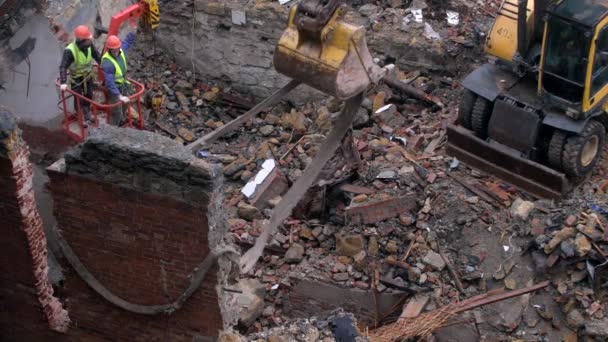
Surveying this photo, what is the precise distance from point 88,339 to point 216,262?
1835 mm

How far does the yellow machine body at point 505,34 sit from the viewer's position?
36.3 ft

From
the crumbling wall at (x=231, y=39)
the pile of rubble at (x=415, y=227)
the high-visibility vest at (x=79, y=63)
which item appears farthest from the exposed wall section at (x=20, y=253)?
the crumbling wall at (x=231, y=39)

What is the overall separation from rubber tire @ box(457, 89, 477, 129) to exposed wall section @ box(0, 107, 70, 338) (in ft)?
19.2

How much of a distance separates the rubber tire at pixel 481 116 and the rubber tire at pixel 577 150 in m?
1.09

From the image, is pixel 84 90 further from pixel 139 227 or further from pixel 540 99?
pixel 540 99

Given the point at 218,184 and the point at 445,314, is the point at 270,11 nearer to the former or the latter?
the point at 445,314

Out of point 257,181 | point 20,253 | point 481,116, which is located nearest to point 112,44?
point 257,181

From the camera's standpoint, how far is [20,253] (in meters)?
7.62

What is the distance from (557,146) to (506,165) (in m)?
0.69

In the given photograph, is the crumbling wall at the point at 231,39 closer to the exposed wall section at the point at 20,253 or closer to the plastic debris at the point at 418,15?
the plastic debris at the point at 418,15

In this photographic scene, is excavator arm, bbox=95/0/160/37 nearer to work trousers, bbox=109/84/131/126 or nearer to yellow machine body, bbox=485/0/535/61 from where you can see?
work trousers, bbox=109/84/131/126

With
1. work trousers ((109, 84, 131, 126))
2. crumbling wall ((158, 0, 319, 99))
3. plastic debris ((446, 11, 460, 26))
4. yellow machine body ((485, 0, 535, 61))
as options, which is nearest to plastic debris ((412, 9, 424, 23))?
plastic debris ((446, 11, 460, 26))

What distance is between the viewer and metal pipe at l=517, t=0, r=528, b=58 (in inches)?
400

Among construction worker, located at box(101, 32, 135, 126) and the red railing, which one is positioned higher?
construction worker, located at box(101, 32, 135, 126)
